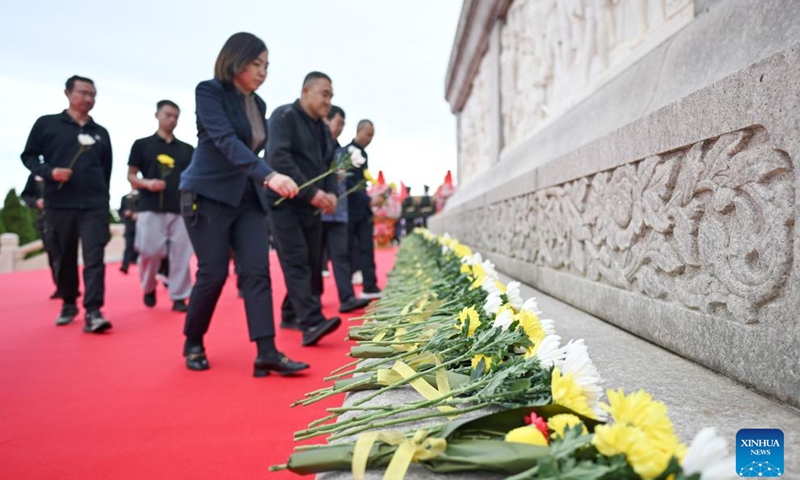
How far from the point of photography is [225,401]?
2.43 m

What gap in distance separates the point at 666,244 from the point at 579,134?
58.2 inches

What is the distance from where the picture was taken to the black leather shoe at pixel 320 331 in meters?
3.39

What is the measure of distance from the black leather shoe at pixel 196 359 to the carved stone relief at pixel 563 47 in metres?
2.85

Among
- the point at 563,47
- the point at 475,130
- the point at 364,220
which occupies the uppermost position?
the point at 475,130

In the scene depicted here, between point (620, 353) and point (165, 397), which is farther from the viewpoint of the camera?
point (165, 397)

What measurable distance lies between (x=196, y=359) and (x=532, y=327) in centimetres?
209

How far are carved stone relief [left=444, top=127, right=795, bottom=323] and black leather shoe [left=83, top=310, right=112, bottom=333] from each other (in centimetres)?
327

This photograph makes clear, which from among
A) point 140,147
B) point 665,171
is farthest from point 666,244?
point 140,147

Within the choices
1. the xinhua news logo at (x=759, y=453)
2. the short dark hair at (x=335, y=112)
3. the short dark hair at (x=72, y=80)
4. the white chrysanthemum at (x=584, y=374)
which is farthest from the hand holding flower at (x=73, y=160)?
the xinhua news logo at (x=759, y=453)

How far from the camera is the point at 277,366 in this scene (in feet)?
9.20

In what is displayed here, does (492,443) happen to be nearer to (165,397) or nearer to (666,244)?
(666,244)

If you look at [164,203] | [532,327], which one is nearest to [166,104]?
[164,203]

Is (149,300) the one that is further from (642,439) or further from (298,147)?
(642,439)

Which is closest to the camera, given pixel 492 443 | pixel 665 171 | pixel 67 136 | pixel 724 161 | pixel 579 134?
pixel 492 443
